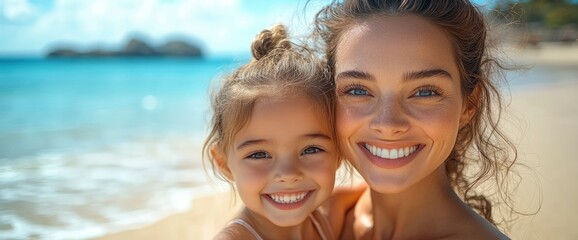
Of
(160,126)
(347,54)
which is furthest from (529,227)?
(160,126)

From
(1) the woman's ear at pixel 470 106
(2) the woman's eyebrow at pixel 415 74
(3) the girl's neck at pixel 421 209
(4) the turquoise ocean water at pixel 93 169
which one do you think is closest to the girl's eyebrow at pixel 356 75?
(2) the woman's eyebrow at pixel 415 74

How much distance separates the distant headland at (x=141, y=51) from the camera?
6325 centimetres

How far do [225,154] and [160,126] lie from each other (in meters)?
8.29

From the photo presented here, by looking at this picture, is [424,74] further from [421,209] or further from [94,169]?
[94,169]

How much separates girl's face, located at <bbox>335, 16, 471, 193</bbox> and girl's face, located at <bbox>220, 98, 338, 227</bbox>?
193mm

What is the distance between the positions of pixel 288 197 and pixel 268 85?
534 mm

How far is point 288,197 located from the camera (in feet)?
8.80

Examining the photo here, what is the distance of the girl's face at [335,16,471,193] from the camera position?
2.43m

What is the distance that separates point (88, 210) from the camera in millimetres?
5125

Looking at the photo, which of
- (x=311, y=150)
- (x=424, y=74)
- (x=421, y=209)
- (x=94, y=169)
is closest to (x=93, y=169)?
(x=94, y=169)

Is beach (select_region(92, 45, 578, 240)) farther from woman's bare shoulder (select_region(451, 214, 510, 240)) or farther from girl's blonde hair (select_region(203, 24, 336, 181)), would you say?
girl's blonde hair (select_region(203, 24, 336, 181))

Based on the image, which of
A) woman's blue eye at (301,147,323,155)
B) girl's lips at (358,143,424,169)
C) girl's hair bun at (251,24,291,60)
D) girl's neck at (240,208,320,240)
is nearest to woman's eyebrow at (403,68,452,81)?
girl's lips at (358,143,424,169)

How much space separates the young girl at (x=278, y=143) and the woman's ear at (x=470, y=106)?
2.05ft

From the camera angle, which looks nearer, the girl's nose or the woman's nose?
the woman's nose
